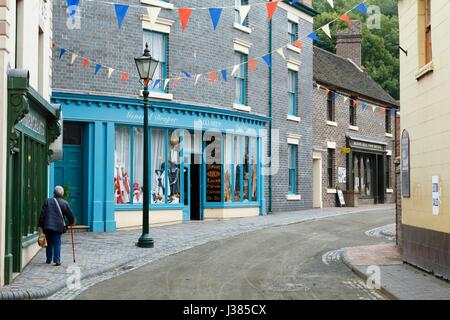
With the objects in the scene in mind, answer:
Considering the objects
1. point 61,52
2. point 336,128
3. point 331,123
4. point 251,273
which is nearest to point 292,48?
point 331,123

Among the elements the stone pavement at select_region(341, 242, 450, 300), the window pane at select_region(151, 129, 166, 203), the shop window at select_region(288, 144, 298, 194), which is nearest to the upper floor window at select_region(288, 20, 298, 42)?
the shop window at select_region(288, 144, 298, 194)

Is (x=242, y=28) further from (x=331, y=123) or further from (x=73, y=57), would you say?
(x=331, y=123)

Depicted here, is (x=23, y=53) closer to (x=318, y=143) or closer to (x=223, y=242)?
(x=223, y=242)

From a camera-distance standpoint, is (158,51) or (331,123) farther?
(331,123)

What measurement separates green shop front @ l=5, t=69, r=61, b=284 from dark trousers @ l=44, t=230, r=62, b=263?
1.33 ft

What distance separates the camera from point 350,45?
4009 centimetres

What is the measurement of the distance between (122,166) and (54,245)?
7.46 meters

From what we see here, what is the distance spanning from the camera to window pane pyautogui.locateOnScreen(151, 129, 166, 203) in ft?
66.6

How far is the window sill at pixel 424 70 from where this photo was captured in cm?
1132

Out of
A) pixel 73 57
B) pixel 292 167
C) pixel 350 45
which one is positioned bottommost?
pixel 292 167

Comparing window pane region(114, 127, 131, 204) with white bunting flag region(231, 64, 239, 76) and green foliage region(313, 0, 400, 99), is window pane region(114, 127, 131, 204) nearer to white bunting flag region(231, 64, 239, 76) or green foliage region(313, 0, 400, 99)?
white bunting flag region(231, 64, 239, 76)

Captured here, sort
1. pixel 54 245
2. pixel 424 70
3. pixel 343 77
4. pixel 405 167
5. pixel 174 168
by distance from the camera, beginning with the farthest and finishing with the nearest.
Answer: pixel 343 77, pixel 174 168, pixel 405 167, pixel 54 245, pixel 424 70

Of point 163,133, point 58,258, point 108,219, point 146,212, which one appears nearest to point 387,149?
point 163,133

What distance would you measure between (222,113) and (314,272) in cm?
1134
